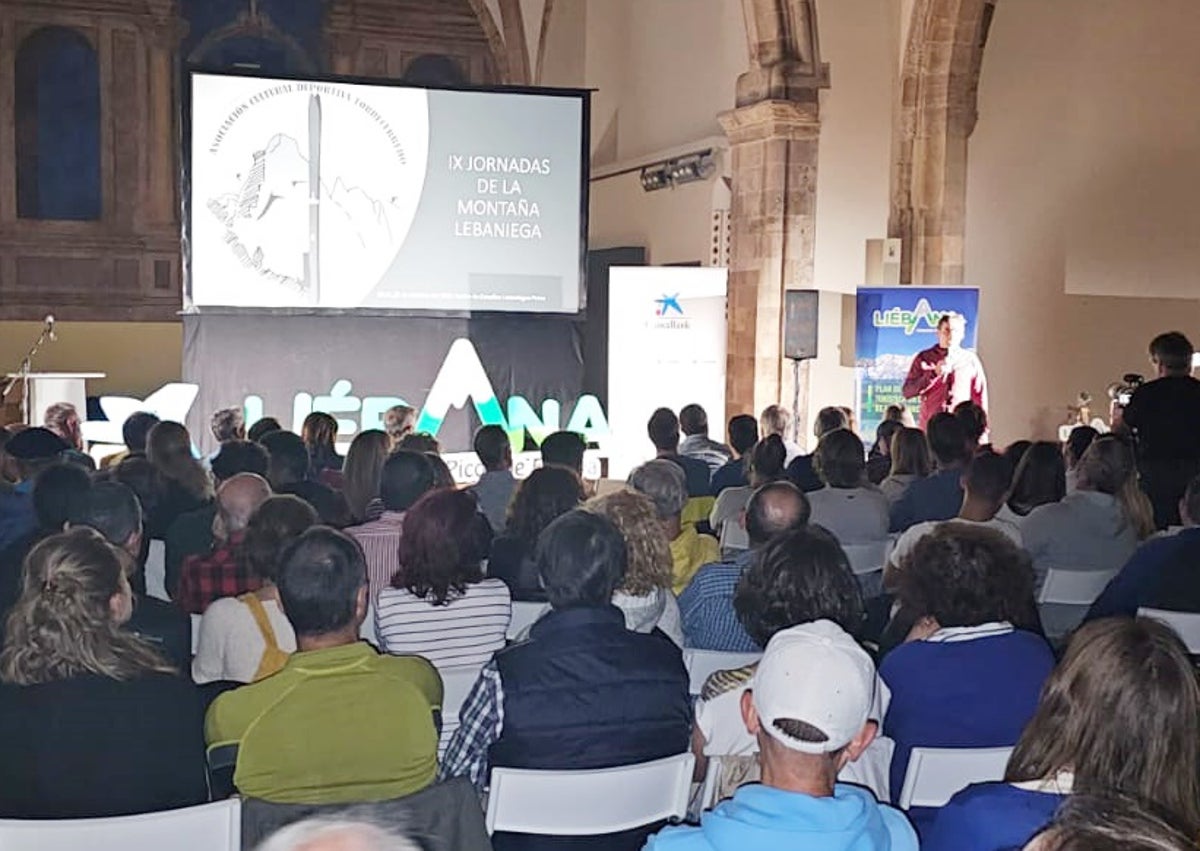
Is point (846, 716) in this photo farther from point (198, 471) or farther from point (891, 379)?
point (891, 379)

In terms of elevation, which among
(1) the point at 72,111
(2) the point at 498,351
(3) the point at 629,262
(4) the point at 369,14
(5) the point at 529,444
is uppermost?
(4) the point at 369,14

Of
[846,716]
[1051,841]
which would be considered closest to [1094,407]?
A: [846,716]

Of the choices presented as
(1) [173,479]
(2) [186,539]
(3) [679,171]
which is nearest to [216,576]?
(2) [186,539]

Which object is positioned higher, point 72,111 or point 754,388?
point 72,111

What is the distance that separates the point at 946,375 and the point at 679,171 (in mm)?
4334

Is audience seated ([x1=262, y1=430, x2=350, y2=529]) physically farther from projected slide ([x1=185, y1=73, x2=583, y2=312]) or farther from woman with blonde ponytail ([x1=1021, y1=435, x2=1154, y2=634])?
projected slide ([x1=185, y1=73, x2=583, y2=312])

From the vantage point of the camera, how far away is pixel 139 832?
2062mm

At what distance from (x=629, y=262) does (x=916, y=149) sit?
154 inches

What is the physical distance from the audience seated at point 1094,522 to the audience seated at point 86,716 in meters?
3.10

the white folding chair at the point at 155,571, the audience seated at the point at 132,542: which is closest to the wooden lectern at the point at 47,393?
the white folding chair at the point at 155,571

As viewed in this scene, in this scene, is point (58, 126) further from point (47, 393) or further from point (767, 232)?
point (767, 232)

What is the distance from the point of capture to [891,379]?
9.54 metres

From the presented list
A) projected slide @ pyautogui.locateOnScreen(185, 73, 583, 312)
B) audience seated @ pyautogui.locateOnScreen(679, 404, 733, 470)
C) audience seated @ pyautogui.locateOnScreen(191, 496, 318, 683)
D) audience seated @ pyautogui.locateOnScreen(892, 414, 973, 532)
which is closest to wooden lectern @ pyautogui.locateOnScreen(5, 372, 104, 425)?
projected slide @ pyautogui.locateOnScreen(185, 73, 583, 312)

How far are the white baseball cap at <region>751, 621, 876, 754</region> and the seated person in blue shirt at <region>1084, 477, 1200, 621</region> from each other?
2.29 metres
